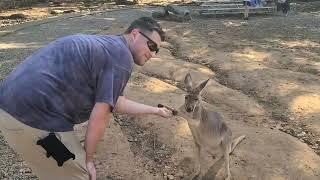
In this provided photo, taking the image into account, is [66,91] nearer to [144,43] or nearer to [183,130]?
[144,43]

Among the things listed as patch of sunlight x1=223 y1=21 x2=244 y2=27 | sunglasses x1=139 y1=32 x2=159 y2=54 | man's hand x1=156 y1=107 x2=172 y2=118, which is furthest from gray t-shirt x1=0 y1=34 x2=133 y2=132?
patch of sunlight x1=223 y1=21 x2=244 y2=27

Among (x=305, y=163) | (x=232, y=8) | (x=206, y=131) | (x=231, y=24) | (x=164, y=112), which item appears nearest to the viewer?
(x=164, y=112)

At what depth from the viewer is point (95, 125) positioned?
2.58 m

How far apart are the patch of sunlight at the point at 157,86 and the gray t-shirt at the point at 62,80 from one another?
4.04 m

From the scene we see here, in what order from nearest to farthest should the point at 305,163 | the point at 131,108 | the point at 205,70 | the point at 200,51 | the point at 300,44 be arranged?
1. the point at 131,108
2. the point at 305,163
3. the point at 205,70
4. the point at 200,51
5. the point at 300,44

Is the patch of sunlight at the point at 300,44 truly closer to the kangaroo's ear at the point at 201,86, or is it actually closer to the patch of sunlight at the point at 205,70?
the patch of sunlight at the point at 205,70

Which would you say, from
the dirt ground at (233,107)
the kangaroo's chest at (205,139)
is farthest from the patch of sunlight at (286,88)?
the kangaroo's chest at (205,139)

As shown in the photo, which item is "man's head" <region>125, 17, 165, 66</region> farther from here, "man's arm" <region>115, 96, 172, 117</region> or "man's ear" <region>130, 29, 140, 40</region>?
"man's arm" <region>115, 96, 172, 117</region>

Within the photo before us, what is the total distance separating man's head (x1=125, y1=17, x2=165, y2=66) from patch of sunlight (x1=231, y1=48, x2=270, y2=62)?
5975 mm

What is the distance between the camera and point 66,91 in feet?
8.61

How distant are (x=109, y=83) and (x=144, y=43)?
310 mm

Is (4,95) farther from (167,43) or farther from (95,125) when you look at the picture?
(167,43)

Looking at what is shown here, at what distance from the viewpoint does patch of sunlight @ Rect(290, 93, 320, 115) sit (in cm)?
612

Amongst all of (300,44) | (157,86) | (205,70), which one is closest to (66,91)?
(157,86)
